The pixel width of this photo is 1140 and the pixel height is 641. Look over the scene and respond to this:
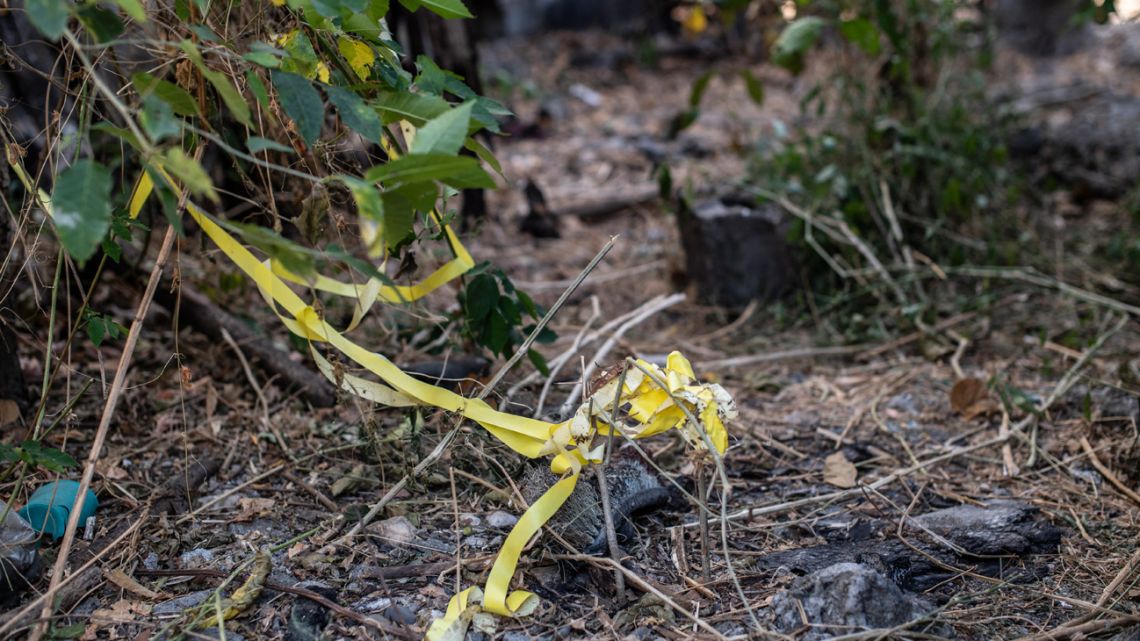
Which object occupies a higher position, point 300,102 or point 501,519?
point 300,102

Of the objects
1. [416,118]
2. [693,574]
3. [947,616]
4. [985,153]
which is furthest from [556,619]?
[985,153]

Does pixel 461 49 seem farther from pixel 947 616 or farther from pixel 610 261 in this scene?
pixel 947 616

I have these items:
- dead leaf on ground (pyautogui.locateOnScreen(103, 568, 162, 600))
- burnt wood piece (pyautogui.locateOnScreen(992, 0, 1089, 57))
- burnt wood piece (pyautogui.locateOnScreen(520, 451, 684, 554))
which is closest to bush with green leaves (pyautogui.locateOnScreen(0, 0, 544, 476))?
dead leaf on ground (pyautogui.locateOnScreen(103, 568, 162, 600))

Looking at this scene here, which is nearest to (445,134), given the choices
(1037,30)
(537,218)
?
(537,218)

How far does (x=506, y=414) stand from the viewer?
1.52 metres

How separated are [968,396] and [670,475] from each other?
2.91 feet

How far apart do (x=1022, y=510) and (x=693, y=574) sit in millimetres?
666

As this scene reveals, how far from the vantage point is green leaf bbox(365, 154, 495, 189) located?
109 centimetres

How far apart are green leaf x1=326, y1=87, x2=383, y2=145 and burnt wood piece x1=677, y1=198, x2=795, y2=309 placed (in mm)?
1797

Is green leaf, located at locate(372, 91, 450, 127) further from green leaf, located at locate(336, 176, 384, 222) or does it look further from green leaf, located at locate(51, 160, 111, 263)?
green leaf, located at locate(51, 160, 111, 263)

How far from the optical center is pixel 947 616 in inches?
54.9

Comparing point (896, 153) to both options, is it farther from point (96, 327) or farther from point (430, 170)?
point (96, 327)

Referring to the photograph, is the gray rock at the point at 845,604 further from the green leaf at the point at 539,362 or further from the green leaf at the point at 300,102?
the green leaf at the point at 300,102

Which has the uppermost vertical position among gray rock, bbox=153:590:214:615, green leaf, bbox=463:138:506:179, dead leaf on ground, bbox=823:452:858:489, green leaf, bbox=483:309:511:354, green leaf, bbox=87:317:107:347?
green leaf, bbox=463:138:506:179
